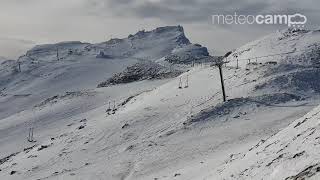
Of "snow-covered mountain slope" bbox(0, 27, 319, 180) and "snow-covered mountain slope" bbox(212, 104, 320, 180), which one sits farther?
"snow-covered mountain slope" bbox(0, 27, 319, 180)

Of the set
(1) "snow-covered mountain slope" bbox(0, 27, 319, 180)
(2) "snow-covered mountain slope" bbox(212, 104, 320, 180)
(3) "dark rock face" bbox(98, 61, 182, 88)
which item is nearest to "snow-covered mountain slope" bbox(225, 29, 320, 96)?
(1) "snow-covered mountain slope" bbox(0, 27, 319, 180)

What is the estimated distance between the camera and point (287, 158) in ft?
84.0

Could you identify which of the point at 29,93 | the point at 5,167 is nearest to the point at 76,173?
the point at 5,167

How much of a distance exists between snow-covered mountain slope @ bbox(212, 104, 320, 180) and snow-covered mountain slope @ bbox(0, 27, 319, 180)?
274cm

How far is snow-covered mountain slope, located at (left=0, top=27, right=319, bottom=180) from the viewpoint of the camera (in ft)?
156

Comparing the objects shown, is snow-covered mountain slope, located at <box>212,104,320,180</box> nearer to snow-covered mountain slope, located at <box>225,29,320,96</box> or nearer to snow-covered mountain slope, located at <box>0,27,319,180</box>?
snow-covered mountain slope, located at <box>0,27,319,180</box>

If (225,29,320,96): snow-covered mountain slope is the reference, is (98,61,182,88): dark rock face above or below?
below

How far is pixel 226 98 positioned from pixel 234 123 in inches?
411

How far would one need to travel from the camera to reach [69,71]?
17225 centimetres

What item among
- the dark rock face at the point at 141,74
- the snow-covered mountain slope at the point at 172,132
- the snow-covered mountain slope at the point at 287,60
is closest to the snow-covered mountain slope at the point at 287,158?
the snow-covered mountain slope at the point at 172,132

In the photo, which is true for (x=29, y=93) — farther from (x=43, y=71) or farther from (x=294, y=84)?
(x=294, y=84)

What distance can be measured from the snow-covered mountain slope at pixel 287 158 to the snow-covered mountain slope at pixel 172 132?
2736 mm

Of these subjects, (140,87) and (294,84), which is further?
(140,87)

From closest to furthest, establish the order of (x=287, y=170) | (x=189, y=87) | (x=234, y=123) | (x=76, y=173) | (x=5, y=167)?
(x=287, y=170), (x=76, y=173), (x=234, y=123), (x=5, y=167), (x=189, y=87)
